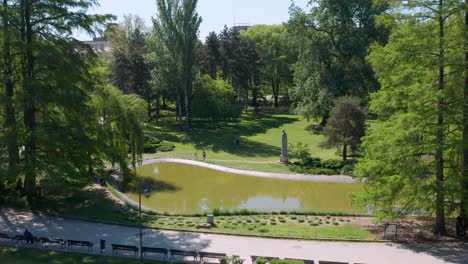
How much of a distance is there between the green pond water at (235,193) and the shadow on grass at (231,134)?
9.57 meters

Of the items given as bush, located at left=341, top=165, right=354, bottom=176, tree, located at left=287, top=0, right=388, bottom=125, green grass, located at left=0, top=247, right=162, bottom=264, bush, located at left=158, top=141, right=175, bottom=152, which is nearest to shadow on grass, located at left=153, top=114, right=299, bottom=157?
bush, located at left=158, top=141, right=175, bottom=152

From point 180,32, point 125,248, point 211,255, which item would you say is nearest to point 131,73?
point 180,32

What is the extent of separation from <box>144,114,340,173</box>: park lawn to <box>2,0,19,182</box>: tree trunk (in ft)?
63.4

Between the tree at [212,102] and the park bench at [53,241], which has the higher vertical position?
the tree at [212,102]

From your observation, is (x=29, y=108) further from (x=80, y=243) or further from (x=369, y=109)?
(x=369, y=109)

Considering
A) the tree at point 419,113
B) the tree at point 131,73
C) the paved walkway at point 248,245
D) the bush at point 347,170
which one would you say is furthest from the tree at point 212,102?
the tree at point 419,113

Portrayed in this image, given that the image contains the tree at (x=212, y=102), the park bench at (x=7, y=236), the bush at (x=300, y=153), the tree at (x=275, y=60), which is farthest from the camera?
the tree at (x=275, y=60)

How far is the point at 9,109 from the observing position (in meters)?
23.4

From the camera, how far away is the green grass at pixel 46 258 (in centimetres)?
1730

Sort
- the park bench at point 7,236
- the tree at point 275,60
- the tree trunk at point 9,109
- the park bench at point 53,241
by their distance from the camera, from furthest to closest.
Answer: the tree at point 275,60, the tree trunk at point 9,109, the park bench at point 7,236, the park bench at point 53,241

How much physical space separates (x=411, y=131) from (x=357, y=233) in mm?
5425

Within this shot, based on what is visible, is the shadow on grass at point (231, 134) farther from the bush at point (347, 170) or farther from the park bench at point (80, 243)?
the park bench at point (80, 243)

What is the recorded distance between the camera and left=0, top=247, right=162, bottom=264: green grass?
56.7 ft

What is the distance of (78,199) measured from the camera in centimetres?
2644
